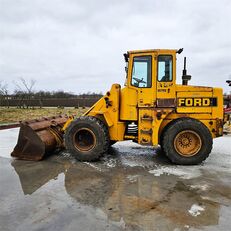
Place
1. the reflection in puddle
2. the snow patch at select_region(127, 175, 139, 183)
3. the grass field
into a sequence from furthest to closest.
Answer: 1. the grass field
2. the snow patch at select_region(127, 175, 139, 183)
3. the reflection in puddle

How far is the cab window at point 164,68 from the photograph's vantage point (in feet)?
22.7

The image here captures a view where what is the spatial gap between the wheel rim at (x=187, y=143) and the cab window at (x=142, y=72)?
1478 millimetres

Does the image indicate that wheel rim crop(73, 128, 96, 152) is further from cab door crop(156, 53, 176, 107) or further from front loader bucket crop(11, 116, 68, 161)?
cab door crop(156, 53, 176, 107)

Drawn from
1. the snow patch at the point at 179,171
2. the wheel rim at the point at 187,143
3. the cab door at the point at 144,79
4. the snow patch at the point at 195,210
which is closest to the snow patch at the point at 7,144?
the cab door at the point at 144,79

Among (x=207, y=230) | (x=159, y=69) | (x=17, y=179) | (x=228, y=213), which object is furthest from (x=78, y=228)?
(x=159, y=69)

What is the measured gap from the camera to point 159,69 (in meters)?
6.93

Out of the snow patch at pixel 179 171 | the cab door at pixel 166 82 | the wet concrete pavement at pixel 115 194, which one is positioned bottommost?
the wet concrete pavement at pixel 115 194

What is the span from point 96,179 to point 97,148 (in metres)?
1.42

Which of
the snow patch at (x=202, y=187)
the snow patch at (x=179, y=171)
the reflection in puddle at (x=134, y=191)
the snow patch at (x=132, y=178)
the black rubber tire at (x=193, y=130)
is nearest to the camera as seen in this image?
the reflection in puddle at (x=134, y=191)

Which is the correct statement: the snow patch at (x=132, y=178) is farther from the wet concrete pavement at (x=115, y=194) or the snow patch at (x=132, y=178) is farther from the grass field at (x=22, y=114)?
the grass field at (x=22, y=114)

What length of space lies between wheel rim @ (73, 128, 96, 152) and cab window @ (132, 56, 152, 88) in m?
1.70

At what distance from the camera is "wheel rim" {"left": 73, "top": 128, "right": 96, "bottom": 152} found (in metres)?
7.13

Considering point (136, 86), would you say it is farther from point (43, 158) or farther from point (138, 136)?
point (43, 158)

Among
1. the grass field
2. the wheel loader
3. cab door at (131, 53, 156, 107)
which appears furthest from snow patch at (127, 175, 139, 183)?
the grass field
